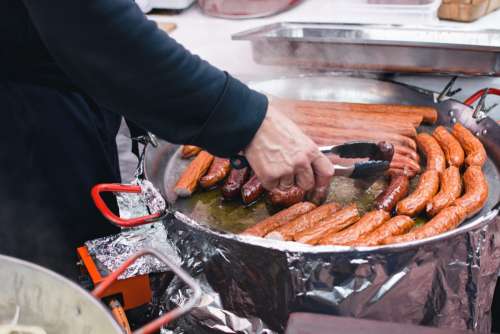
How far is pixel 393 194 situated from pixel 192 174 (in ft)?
3.05

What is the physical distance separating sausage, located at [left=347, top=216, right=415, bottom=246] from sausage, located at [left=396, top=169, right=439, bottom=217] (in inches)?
2.2

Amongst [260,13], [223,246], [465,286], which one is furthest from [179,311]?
[260,13]

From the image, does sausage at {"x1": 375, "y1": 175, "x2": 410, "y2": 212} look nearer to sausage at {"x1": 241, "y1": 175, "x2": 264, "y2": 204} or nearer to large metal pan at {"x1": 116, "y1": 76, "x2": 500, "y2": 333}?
large metal pan at {"x1": 116, "y1": 76, "x2": 500, "y2": 333}

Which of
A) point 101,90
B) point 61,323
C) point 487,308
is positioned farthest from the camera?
point 487,308

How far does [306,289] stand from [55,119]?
146 cm

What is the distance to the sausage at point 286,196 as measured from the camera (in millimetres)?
2299

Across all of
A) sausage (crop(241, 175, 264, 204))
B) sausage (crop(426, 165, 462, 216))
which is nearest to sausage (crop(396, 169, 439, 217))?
sausage (crop(426, 165, 462, 216))

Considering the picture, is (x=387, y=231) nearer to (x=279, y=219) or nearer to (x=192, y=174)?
(x=279, y=219)

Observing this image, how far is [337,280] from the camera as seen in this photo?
1876mm

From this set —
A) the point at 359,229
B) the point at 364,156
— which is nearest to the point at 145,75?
the point at 359,229

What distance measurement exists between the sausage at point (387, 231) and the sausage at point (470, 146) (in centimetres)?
51

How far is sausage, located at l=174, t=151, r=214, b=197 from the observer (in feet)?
7.91

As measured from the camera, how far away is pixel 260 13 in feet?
14.2

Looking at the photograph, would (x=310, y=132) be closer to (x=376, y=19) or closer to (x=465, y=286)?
(x=465, y=286)
